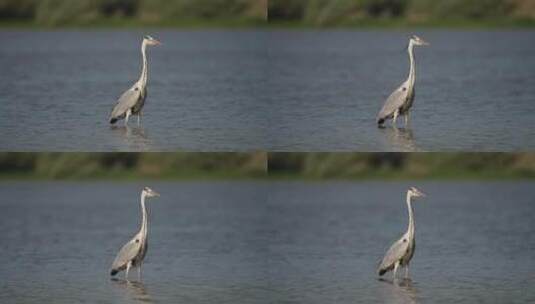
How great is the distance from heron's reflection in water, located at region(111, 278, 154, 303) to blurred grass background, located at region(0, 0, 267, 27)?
2876mm

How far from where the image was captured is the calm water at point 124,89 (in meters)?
12.4

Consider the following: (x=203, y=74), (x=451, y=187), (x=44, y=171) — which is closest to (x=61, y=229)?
(x=44, y=171)

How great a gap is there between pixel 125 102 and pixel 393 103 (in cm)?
179

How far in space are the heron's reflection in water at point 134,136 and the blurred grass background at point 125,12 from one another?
96.8 inches

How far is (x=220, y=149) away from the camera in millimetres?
12047

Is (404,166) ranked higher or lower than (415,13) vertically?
lower

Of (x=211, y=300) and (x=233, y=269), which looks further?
(x=233, y=269)

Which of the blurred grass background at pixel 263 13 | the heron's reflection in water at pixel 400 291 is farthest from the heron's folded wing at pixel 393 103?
the blurred grass background at pixel 263 13

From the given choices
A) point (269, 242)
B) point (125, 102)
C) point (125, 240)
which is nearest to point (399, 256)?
point (125, 102)

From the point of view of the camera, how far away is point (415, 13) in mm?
16812

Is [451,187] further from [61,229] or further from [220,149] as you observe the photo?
[220,149]

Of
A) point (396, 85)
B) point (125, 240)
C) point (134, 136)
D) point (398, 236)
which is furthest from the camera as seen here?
point (398, 236)

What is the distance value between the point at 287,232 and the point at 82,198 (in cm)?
476

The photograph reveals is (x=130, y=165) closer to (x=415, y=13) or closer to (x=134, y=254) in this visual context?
(x=415, y=13)
